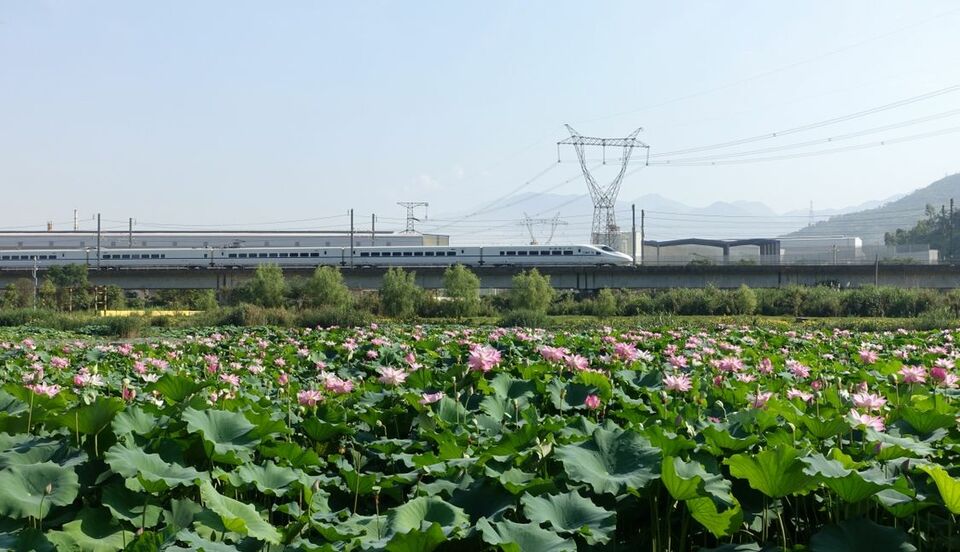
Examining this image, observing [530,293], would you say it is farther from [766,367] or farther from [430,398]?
[430,398]

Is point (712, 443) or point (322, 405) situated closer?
point (712, 443)

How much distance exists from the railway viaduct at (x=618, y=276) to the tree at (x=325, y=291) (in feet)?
54.1

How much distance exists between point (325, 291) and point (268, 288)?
355 cm

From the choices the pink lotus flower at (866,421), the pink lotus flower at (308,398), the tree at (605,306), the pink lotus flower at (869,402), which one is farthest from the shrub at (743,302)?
the pink lotus flower at (866,421)

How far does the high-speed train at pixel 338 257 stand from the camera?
64625 millimetres

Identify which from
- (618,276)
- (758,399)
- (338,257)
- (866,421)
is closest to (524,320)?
(758,399)

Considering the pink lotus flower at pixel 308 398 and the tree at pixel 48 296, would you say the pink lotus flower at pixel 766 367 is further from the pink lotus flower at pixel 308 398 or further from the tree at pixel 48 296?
the tree at pixel 48 296

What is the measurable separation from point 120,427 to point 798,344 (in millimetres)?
8807

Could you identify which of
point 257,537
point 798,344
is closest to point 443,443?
point 257,537

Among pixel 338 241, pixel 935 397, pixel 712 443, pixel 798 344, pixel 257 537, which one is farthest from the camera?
pixel 338 241

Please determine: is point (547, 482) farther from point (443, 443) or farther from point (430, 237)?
point (430, 237)

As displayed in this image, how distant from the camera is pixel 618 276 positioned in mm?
64438

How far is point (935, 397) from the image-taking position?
4473mm

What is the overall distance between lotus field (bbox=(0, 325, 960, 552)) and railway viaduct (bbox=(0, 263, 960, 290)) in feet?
196
